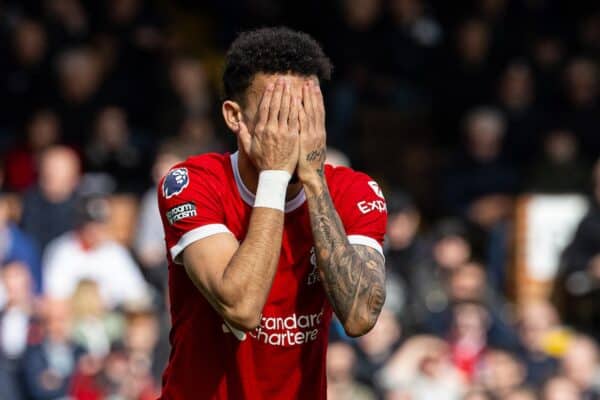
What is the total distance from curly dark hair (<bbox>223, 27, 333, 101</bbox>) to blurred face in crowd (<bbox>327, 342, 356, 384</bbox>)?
17.4ft

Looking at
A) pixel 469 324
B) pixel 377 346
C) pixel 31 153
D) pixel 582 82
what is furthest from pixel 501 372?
pixel 31 153

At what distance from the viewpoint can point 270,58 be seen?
4.24m

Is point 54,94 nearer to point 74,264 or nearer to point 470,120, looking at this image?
point 74,264

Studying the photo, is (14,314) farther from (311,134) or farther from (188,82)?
(311,134)

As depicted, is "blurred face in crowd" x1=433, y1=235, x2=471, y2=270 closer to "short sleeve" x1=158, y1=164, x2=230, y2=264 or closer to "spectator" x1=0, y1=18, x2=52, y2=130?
"spectator" x1=0, y1=18, x2=52, y2=130

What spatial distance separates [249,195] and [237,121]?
0.23 meters

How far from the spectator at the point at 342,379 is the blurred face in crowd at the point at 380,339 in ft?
1.41

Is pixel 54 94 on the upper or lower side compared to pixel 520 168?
upper

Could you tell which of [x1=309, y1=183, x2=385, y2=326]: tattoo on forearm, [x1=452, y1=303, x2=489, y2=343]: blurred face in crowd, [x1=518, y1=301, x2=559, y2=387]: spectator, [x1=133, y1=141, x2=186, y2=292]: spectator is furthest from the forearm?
[x1=133, y1=141, x2=186, y2=292]: spectator

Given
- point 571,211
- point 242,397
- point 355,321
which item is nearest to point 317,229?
point 355,321

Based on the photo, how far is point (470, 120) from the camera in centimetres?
1255

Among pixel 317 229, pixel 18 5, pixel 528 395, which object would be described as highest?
pixel 317 229

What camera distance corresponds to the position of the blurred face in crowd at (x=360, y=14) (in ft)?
43.3

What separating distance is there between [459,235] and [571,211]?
108 centimetres
